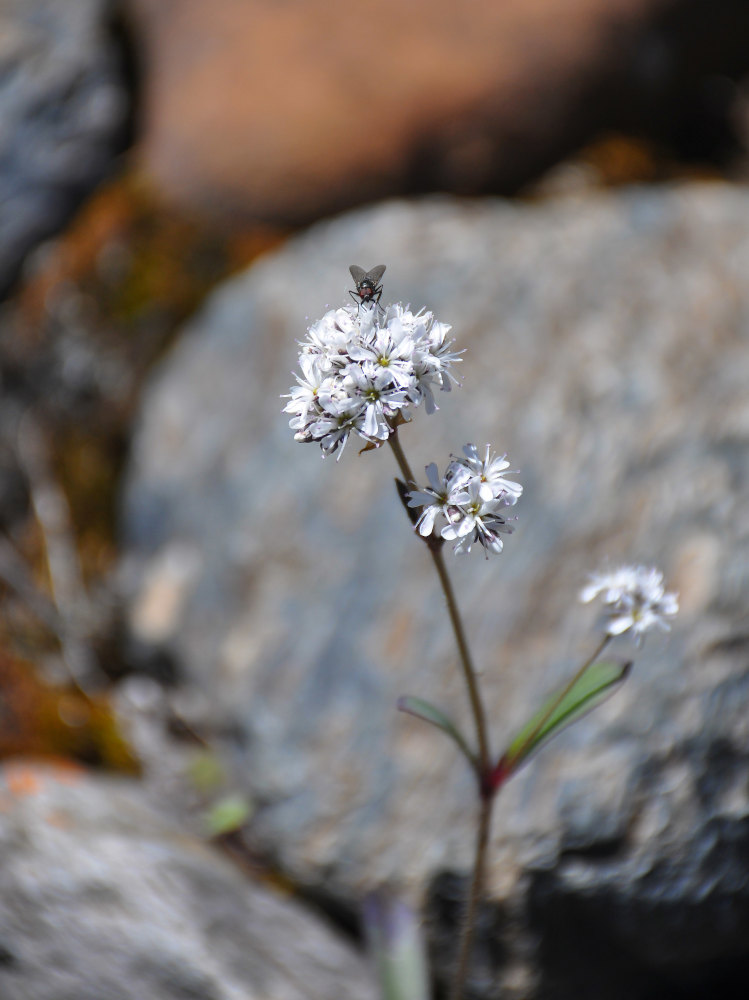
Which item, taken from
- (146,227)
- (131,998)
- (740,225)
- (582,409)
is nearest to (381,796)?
(131,998)

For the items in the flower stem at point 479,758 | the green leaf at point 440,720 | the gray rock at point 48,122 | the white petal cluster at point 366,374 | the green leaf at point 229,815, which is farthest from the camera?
the gray rock at point 48,122

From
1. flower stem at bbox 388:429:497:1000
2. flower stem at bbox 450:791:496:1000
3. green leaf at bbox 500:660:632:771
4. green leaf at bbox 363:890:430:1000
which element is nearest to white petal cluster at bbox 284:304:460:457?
flower stem at bbox 388:429:497:1000

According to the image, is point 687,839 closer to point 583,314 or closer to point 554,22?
point 583,314

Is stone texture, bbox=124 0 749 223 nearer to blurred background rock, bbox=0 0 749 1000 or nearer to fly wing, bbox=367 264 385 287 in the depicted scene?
blurred background rock, bbox=0 0 749 1000

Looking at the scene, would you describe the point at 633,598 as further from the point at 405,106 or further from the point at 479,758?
the point at 405,106

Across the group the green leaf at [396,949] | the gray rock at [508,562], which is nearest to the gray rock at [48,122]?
the gray rock at [508,562]

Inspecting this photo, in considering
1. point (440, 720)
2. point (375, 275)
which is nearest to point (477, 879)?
point (440, 720)

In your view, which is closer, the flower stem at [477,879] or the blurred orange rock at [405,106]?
the flower stem at [477,879]

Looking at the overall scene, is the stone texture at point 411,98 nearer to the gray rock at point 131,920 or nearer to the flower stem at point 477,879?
the gray rock at point 131,920
